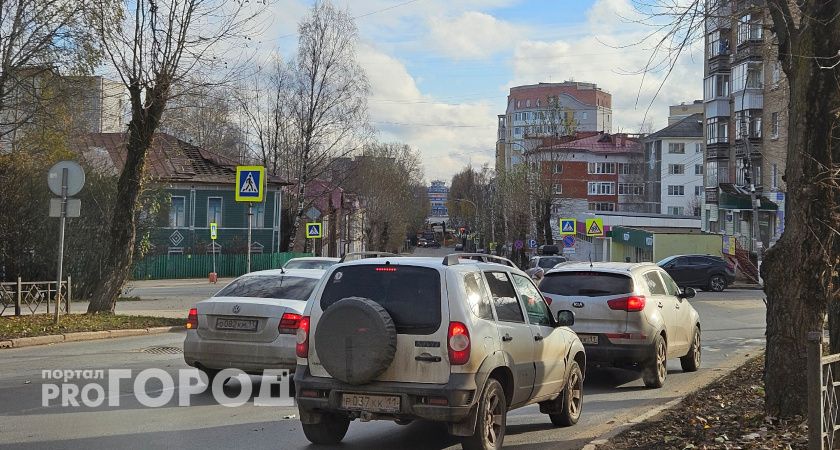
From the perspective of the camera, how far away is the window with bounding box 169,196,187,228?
55.4 m

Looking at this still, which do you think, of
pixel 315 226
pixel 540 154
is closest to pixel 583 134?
pixel 540 154

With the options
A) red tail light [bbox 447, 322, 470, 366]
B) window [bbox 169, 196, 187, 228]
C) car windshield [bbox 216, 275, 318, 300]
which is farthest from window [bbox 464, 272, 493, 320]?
window [bbox 169, 196, 187, 228]

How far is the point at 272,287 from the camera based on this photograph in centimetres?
1112

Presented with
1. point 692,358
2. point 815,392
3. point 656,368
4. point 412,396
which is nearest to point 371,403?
point 412,396

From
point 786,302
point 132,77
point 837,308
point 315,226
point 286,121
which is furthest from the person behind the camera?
point 286,121

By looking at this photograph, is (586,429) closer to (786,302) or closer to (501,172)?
(786,302)

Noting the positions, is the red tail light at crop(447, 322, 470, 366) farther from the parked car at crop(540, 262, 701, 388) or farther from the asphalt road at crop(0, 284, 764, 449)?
the parked car at crop(540, 262, 701, 388)

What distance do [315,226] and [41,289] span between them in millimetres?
25056

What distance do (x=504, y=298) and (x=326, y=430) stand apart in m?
2.01

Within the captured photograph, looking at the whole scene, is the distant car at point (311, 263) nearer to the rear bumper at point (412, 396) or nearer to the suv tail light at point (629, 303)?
the suv tail light at point (629, 303)

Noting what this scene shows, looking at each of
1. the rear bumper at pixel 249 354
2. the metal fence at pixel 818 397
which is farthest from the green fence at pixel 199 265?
the metal fence at pixel 818 397

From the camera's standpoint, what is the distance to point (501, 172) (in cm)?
7488

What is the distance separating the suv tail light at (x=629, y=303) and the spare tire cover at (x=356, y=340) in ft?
19.2

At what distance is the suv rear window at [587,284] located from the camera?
1209cm
